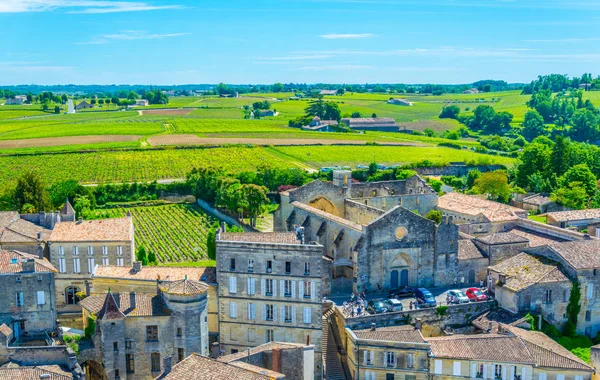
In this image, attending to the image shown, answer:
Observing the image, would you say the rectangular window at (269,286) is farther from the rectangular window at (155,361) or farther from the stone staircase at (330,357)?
the rectangular window at (155,361)

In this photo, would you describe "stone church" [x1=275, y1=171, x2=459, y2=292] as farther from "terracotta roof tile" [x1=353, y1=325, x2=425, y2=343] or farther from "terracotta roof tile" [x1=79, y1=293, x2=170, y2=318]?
"terracotta roof tile" [x1=79, y1=293, x2=170, y2=318]

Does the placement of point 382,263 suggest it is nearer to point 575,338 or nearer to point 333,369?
point 333,369

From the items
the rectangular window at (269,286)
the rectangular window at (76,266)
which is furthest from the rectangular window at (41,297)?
the rectangular window at (269,286)

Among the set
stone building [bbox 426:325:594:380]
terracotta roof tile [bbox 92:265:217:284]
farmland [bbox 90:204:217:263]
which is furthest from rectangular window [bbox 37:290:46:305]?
stone building [bbox 426:325:594:380]

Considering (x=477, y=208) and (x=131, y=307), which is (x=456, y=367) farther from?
(x=477, y=208)

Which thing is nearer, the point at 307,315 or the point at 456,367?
the point at 456,367

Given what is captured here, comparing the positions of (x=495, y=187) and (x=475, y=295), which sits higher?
(x=495, y=187)

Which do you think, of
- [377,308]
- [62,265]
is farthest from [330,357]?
[62,265]
